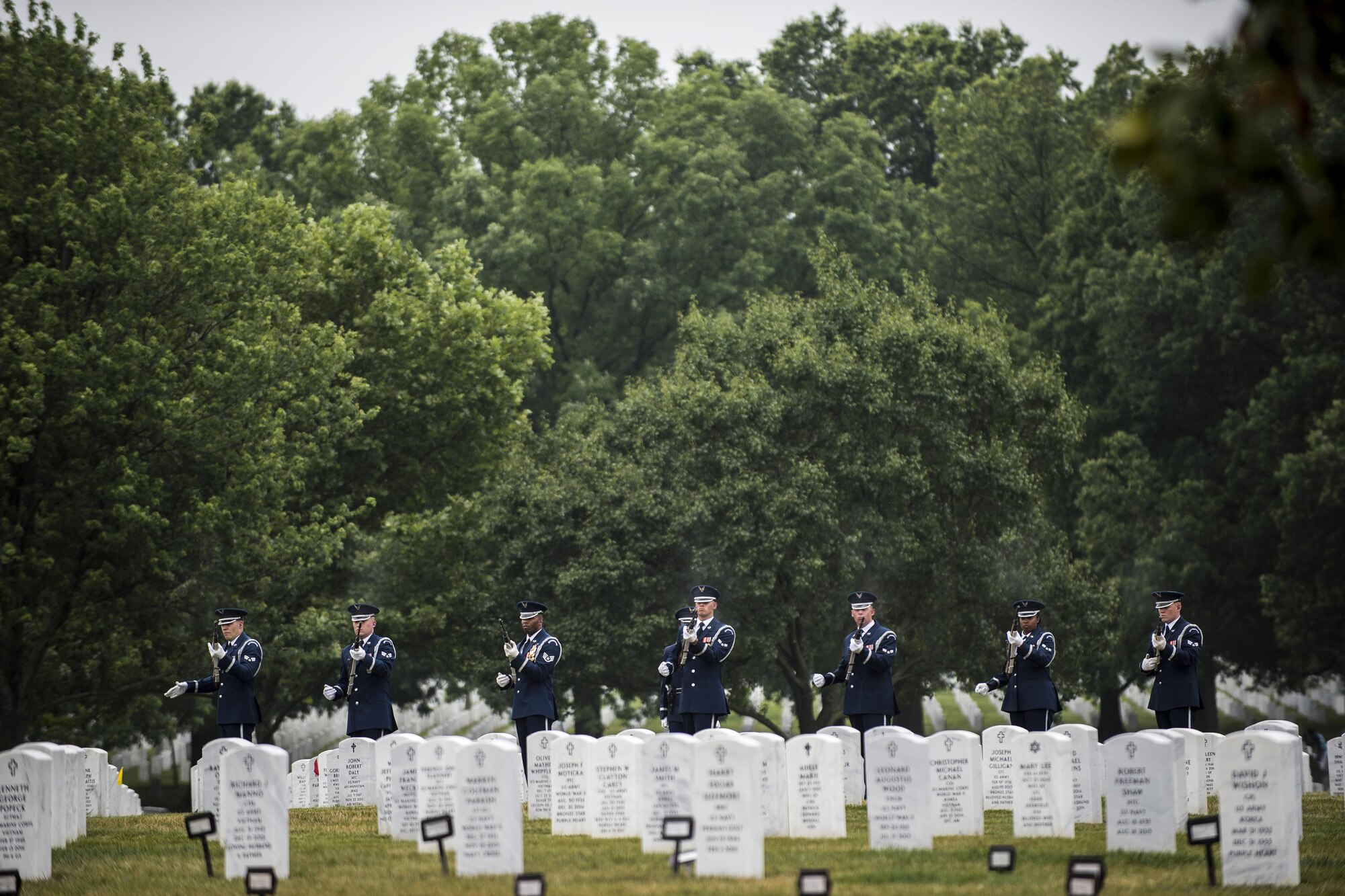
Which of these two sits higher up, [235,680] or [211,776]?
[235,680]

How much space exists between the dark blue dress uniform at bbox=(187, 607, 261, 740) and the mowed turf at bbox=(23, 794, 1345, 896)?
1906 millimetres

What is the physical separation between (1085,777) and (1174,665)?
72.5 inches

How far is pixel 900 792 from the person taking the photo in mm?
11273

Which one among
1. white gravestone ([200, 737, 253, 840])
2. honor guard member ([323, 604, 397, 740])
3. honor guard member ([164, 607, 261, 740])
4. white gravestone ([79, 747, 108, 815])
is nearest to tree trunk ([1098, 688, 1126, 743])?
honor guard member ([323, 604, 397, 740])

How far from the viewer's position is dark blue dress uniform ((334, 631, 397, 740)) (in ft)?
52.8

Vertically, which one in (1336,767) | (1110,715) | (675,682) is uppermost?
(675,682)

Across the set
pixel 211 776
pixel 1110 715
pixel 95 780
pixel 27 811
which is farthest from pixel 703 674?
pixel 1110 715

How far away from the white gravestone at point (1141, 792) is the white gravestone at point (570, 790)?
13.8 ft

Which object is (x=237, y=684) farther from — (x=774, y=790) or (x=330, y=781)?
(x=774, y=790)

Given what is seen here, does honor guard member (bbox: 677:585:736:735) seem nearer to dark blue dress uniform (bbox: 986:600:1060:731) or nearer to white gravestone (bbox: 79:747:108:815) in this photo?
dark blue dress uniform (bbox: 986:600:1060:731)

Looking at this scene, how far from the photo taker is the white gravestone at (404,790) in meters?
12.8

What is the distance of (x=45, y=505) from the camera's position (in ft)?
73.7

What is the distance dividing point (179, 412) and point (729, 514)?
8.31m

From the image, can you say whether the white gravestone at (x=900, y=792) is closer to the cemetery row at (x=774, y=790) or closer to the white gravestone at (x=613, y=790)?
the cemetery row at (x=774, y=790)
